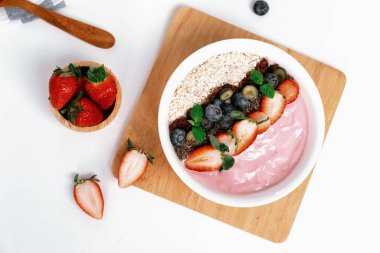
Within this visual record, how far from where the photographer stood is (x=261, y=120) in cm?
128

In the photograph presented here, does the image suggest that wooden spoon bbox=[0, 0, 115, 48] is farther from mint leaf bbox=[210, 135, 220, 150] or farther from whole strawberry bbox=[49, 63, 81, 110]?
mint leaf bbox=[210, 135, 220, 150]

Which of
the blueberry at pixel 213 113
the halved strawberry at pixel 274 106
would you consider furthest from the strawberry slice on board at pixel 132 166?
the halved strawberry at pixel 274 106

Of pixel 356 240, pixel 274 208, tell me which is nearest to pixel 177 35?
pixel 274 208

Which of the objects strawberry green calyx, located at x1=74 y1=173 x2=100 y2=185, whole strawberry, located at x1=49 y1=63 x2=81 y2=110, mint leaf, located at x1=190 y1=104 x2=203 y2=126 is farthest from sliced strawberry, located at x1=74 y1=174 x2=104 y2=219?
mint leaf, located at x1=190 y1=104 x2=203 y2=126

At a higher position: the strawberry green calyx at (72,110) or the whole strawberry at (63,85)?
the whole strawberry at (63,85)

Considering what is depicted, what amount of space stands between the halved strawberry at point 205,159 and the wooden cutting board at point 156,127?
0.35 ft

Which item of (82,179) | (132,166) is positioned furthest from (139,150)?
(82,179)

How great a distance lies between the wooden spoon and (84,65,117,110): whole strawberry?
0.12m

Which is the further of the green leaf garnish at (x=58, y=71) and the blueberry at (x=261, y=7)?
the blueberry at (x=261, y=7)

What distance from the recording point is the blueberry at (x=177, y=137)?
50.1 inches

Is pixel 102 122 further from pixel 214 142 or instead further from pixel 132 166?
pixel 214 142

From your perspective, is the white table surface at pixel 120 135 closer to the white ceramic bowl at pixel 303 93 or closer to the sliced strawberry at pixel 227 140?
the white ceramic bowl at pixel 303 93

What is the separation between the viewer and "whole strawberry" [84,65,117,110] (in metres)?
1.25

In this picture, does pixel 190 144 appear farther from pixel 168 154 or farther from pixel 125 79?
pixel 125 79
